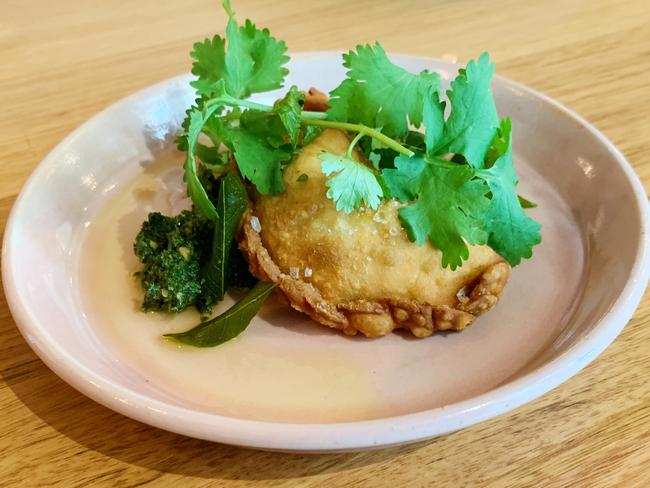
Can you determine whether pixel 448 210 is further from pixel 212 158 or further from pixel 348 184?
pixel 212 158

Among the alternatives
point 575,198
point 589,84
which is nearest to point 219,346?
point 575,198

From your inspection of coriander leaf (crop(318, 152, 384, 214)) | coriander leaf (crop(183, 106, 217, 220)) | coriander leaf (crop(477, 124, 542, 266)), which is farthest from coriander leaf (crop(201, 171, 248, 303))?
coriander leaf (crop(477, 124, 542, 266))

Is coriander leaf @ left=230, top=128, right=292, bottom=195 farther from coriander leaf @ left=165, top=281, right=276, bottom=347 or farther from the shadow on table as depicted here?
the shadow on table

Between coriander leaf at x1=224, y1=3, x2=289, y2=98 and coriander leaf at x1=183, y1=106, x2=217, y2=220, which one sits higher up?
coriander leaf at x1=224, y1=3, x2=289, y2=98

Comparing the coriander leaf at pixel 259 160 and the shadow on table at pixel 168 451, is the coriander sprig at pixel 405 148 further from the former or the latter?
the shadow on table at pixel 168 451

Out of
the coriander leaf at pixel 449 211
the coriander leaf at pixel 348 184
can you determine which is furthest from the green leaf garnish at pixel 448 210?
the coriander leaf at pixel 348 184

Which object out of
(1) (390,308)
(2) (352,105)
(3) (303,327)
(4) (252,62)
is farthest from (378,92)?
(3) (303,327)
